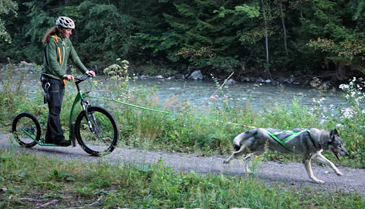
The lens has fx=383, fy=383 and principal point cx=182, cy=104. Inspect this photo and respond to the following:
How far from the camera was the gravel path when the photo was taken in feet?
17.1

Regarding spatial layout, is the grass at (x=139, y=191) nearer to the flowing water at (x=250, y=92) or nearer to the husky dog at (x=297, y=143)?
the husky dog at (x=297, y=143)

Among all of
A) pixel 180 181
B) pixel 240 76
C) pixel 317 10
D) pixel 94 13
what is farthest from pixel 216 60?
pixel 180 181

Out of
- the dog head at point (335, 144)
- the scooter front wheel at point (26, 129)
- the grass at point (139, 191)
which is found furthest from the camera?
the scooter front wheel at point (26, 129)

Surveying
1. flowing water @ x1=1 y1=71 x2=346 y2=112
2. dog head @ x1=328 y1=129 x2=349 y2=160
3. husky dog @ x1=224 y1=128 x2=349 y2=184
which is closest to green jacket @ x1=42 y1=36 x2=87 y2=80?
husky dog @ x1=224 y1=128 x2=349 y2=184

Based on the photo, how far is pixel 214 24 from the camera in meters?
27.0

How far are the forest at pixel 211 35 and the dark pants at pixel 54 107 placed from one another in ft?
57.0

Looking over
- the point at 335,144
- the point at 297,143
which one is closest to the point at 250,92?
the point at 297,143

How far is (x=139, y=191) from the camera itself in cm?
440

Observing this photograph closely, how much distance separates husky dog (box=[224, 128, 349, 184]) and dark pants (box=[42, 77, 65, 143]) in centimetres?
289

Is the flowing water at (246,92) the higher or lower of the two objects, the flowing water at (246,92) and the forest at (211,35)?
the lower

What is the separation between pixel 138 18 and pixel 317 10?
15557 millimetres

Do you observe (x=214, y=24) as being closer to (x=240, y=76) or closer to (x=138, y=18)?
(x=240, y=76)

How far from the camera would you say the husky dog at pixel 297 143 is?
525cm

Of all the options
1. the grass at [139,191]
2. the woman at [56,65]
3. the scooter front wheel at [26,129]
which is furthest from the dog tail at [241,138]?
the scooter front wheel at [26,129]
